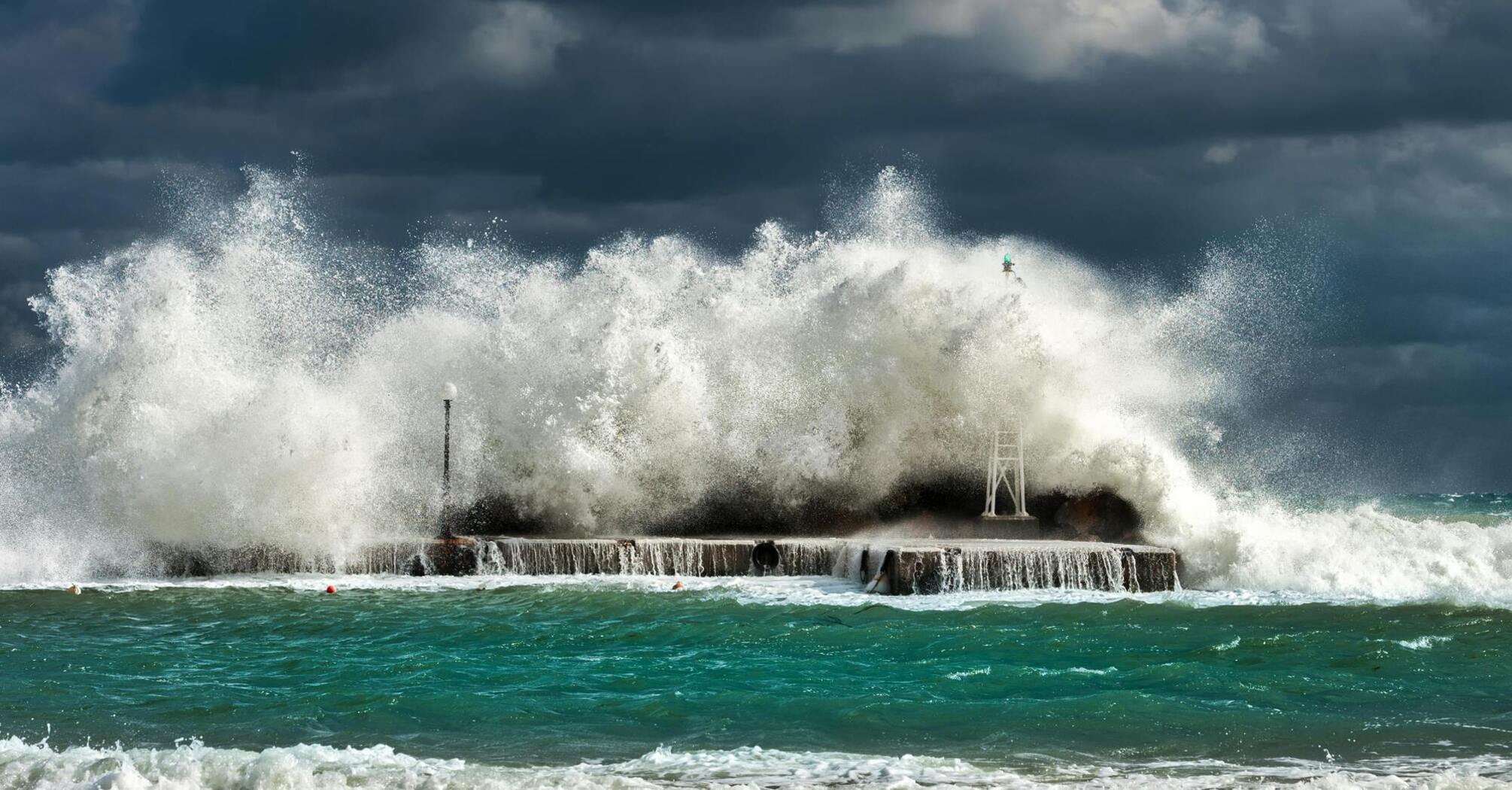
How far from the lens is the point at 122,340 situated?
1953cm

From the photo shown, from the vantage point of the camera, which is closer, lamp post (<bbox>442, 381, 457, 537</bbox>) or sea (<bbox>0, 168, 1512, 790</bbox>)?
sea (<bbox>0, 168, 1512, 790</bbox>)

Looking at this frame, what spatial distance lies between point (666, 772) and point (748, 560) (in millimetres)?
10058

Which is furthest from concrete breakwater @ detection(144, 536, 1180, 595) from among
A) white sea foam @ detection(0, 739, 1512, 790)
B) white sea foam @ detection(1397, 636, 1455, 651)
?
white sea foam @ detection(0, 739, 1512, 790)

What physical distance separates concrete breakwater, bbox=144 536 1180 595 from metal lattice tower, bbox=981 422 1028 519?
1273mm

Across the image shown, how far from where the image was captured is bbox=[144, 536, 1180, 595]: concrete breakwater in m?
15.7

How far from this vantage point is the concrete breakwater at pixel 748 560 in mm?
15734

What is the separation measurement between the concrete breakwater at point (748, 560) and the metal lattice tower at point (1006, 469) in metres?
1.27

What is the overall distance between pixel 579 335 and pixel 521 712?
12.5m

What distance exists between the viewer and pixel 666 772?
7340mm

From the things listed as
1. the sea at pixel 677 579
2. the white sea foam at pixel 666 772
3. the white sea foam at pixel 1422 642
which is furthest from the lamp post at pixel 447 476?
the white sea foam at pixel 1422 642

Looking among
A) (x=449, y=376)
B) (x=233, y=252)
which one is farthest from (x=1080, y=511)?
(x=233, y=252)

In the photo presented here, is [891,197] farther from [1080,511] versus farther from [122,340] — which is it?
[122,340]

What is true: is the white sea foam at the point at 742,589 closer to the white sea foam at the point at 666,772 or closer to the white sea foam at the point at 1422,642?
the white sea foam at the point at 1422,642

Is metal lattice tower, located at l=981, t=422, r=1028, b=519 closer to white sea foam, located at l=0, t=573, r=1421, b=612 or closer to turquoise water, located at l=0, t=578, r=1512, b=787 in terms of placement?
white sea foam, located at l=0, t=573, r=1421, b=612
